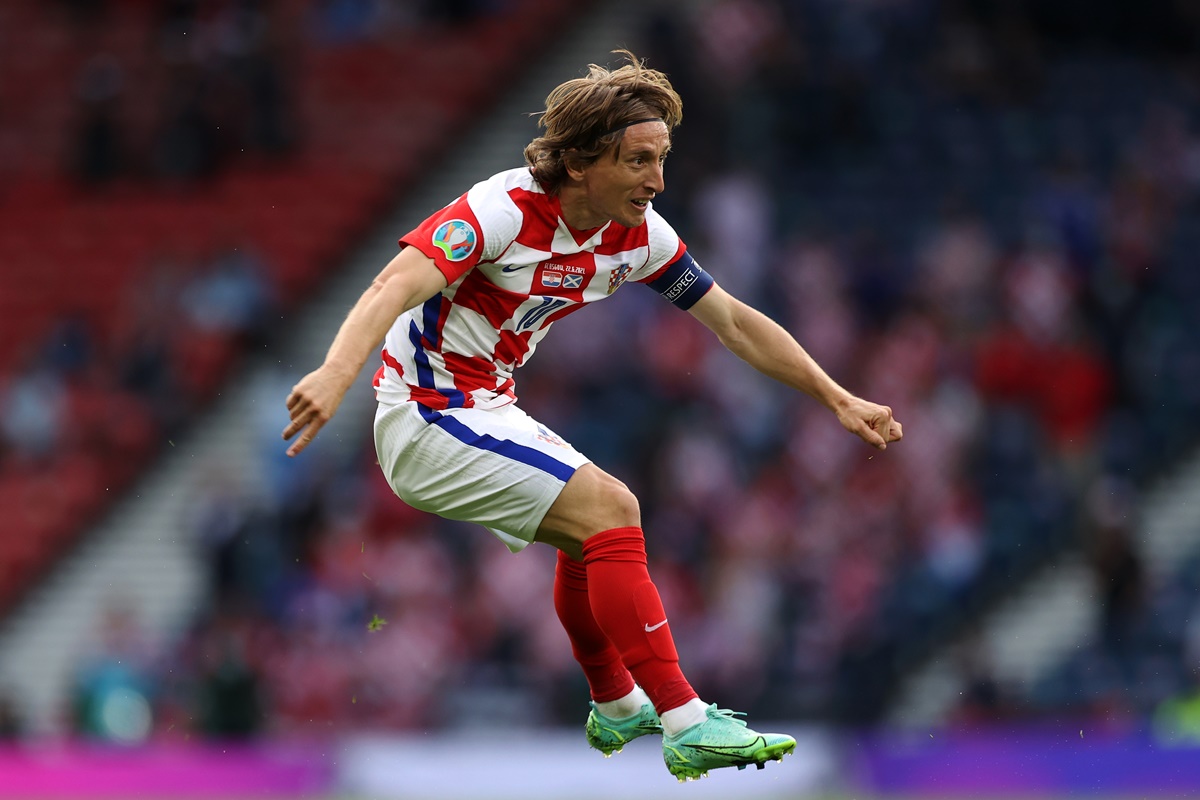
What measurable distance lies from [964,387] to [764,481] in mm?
1935

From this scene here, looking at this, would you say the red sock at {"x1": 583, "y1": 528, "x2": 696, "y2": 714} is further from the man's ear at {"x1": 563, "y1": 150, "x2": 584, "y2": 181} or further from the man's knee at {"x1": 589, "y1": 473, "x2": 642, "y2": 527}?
the man's ear at {"x1": 563, "y1": 150, "x2": 584, "y2": 181}

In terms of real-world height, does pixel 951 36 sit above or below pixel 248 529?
above

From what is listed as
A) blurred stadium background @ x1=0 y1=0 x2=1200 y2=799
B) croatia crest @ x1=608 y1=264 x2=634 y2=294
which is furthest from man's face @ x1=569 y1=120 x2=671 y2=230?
blurred stadium background @ x1=0 y1=0 x2=1200 y2=799

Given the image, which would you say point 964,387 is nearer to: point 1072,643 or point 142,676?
point 1072,643

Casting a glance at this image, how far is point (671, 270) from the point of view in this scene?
7250 millimetres

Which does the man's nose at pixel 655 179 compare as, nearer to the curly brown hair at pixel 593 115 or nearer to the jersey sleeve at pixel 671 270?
the curly brown hair at pixel 593 115

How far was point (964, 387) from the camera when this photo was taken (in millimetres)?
15961

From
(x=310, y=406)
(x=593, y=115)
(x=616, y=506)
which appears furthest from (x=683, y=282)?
(x=310, y=406)

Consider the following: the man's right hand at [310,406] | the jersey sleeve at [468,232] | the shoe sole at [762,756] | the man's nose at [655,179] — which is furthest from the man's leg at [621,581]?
the man's right hand at [310,406]

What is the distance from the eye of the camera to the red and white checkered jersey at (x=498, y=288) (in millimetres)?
6641

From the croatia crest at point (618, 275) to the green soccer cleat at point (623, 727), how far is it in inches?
66.3

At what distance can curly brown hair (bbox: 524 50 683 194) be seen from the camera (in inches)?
261

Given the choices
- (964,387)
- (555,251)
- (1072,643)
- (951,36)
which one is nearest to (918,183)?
(951,36)

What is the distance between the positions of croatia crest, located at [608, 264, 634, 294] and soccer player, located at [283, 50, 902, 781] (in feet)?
0.04
